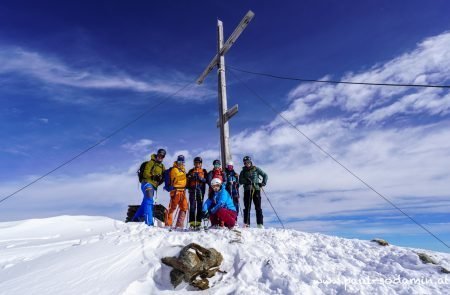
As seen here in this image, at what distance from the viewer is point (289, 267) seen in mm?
6141

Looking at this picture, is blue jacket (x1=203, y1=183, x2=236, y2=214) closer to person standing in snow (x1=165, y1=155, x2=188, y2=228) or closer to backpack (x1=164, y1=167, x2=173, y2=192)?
person standing in snow (x1=165, y1=155, x2=188, y2=228)

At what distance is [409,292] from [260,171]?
5.98 metres

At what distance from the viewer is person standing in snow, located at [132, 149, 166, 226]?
958 cm

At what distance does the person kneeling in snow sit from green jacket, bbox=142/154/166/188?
184cm

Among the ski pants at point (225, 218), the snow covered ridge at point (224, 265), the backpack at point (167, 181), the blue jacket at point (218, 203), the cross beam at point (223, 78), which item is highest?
the cross beam at point (223, 78)

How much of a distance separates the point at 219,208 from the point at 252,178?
7.07ft

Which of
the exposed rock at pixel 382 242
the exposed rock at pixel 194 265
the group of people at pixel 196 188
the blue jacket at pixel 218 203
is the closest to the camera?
the exposed rock at pixel 194 265

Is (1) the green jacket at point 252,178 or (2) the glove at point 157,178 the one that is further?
(1) the green jacket at point 252,178

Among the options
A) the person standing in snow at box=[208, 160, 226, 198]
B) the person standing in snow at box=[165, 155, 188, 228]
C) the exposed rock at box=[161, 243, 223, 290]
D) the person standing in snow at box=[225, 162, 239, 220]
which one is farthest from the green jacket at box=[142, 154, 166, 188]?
the exposed rock at box=[161, 243, 223, 290]

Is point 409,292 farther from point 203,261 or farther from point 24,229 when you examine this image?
point 24,229

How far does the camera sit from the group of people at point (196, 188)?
935 cm

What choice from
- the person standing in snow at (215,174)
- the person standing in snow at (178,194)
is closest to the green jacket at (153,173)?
the person standing in snow at (178,194)

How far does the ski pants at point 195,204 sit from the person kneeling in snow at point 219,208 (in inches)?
29.2

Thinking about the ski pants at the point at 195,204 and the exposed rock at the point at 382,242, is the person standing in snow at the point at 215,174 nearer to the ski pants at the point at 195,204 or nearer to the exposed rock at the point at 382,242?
the ski pants at the point at 195,204
